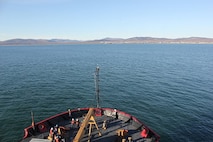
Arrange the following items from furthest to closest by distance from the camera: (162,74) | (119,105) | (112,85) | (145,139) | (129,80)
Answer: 1. (162,74)
2. (129,80)
3. (112,85)
4. (119,105)
5. (145,139)

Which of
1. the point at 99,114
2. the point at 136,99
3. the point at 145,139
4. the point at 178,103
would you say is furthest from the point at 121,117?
the point at 178,103

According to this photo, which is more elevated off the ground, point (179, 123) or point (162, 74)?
point (162, 74)

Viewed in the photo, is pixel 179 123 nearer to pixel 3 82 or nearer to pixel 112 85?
pixel 112 85

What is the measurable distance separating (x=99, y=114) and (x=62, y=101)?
17483 millimetres

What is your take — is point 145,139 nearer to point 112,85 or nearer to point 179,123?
point 179,123

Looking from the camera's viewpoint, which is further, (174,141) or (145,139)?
(174,141)

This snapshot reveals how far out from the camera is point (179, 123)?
3412 centimetres

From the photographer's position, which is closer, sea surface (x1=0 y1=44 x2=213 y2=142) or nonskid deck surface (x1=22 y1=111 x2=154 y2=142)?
nonskid deck surface (x1=22 y1=111 x2=154 y2=142)

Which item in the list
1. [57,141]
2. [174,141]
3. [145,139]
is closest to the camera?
[57,141]

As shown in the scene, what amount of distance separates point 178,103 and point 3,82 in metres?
54.7

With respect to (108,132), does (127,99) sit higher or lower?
lower

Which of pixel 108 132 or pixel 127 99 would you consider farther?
pixel 127 99

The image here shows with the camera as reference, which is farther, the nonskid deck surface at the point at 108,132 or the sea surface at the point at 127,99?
the sea surface at the point at 127,99

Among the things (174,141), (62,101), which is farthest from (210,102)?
(62,101)
